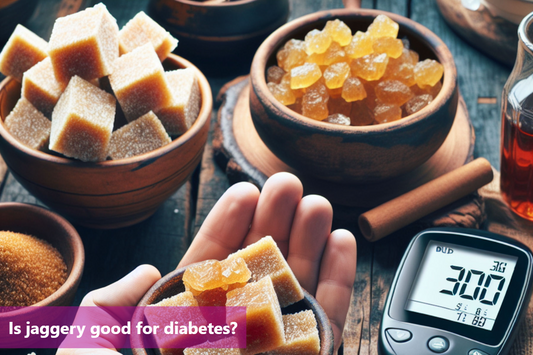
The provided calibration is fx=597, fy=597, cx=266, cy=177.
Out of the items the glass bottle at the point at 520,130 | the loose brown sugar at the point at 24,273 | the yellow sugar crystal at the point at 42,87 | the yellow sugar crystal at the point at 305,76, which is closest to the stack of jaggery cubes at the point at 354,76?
the yellow sugar crystal at the point at 305,76

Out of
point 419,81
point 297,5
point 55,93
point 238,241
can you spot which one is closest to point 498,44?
point 419,81

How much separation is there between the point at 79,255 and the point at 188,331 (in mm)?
350

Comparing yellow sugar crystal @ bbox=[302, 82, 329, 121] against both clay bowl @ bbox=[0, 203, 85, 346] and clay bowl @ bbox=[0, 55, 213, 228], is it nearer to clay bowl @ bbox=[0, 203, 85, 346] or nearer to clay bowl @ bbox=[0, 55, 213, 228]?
clay bowl @ bbox=[0, 55, 213, 228]

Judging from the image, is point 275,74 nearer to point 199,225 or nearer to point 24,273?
point 199,225

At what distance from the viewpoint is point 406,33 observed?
167 centimetres

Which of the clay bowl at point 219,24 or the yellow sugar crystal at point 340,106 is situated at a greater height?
the clay bowl at point 219,24

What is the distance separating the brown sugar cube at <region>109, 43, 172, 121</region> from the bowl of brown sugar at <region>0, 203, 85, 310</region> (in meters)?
0.31

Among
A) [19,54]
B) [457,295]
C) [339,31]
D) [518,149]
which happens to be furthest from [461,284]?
[19,54]

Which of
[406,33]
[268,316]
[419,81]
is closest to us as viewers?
[268,316]

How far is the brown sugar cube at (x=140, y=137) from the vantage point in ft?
4.47

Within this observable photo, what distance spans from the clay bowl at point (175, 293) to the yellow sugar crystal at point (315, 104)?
0.51m

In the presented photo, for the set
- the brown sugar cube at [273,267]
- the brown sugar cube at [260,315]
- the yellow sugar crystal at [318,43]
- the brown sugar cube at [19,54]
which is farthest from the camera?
the yellow sugar crystal at [318,43]

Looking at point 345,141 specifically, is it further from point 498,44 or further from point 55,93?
point 498,44

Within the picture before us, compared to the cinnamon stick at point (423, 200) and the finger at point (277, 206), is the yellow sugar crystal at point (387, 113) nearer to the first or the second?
the cinnamon stick at point (423, 200)
